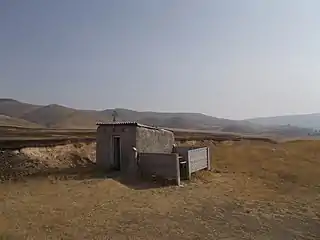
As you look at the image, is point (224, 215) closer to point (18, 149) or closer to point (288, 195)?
point (288, 195)

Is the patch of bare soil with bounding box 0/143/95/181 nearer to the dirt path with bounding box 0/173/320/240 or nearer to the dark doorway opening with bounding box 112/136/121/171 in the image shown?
the dirt path with bounding box 0/173/320/240

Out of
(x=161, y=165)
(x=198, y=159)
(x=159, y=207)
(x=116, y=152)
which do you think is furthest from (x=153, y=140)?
(x=159, y=207)

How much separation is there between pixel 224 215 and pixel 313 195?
6103 millimetres

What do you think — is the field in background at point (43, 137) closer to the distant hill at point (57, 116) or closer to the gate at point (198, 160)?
the gate at point (198, 160)

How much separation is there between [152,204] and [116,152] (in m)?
6.72

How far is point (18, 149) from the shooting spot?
78.0ft

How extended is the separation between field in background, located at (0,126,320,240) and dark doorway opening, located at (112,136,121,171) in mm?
1149

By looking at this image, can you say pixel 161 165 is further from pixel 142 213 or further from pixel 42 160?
pixel 42 160

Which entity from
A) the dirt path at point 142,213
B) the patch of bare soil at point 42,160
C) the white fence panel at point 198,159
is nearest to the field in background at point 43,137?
the patch of bare soil at point 42,160

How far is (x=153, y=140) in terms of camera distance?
72.3 ft

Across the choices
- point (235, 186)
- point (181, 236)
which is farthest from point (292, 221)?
point (235, 186)

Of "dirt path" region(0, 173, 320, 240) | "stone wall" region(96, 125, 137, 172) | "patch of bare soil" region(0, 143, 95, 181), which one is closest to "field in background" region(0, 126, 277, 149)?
"patch of bare soil" region(0, 143, 95, 181)

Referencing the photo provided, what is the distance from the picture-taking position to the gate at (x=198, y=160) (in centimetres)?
2075

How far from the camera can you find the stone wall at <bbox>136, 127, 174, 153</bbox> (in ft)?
66.9
